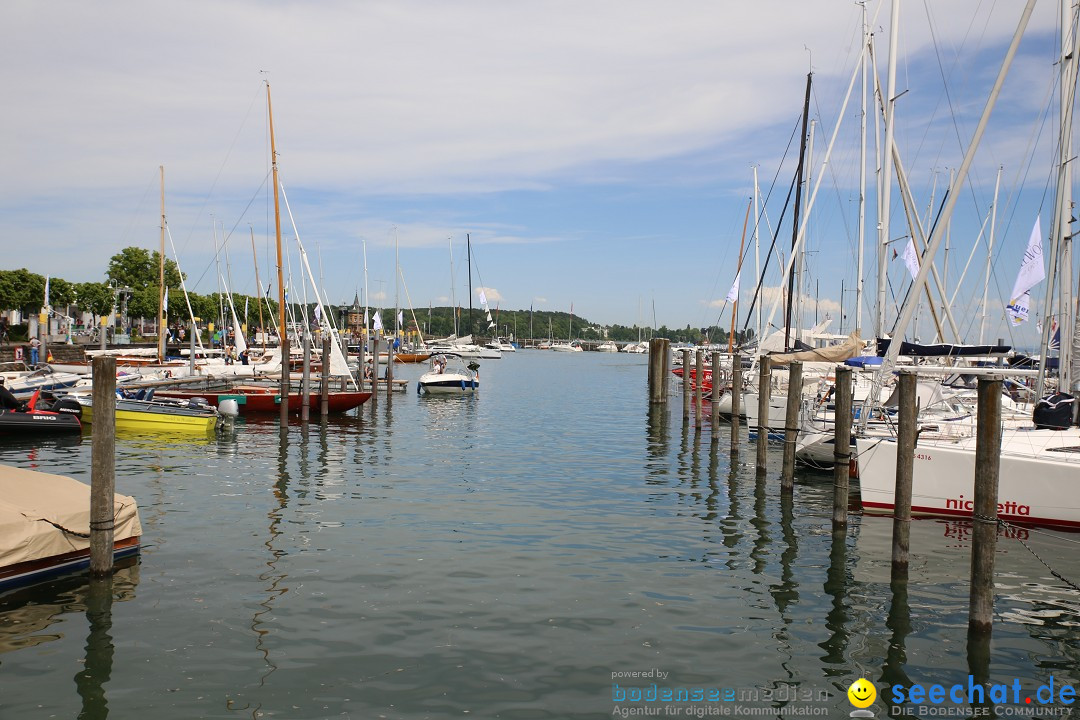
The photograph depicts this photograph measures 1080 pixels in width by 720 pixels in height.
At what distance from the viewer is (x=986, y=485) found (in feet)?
35.0

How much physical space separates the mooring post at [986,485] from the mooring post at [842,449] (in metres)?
5.03

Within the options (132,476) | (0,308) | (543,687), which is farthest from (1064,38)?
(0,308)

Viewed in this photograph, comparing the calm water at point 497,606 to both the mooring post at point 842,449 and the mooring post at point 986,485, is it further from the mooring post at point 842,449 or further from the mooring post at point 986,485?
the mooring post at point 986,485

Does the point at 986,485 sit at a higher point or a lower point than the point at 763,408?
higher

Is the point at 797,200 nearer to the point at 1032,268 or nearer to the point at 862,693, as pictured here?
the point at 1032,268

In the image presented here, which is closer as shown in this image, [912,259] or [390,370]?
[912,259]

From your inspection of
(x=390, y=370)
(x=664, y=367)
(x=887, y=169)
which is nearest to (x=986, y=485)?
(x=887, y=169)

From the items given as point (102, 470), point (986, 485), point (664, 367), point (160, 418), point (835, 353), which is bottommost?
point (160, 418)

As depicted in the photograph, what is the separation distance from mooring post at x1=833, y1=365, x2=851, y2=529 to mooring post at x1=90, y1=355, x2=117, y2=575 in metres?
12.5

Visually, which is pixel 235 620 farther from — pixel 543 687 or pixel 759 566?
pixel 759 566

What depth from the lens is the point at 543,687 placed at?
970cm

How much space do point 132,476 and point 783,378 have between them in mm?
24452

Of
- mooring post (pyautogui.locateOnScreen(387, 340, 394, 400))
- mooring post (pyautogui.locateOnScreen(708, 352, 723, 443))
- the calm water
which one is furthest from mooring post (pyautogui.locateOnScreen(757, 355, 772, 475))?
mooring post (pyautogui.locateOnScreen(387, 340, 394, 400))

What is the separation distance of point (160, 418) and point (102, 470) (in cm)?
2031
